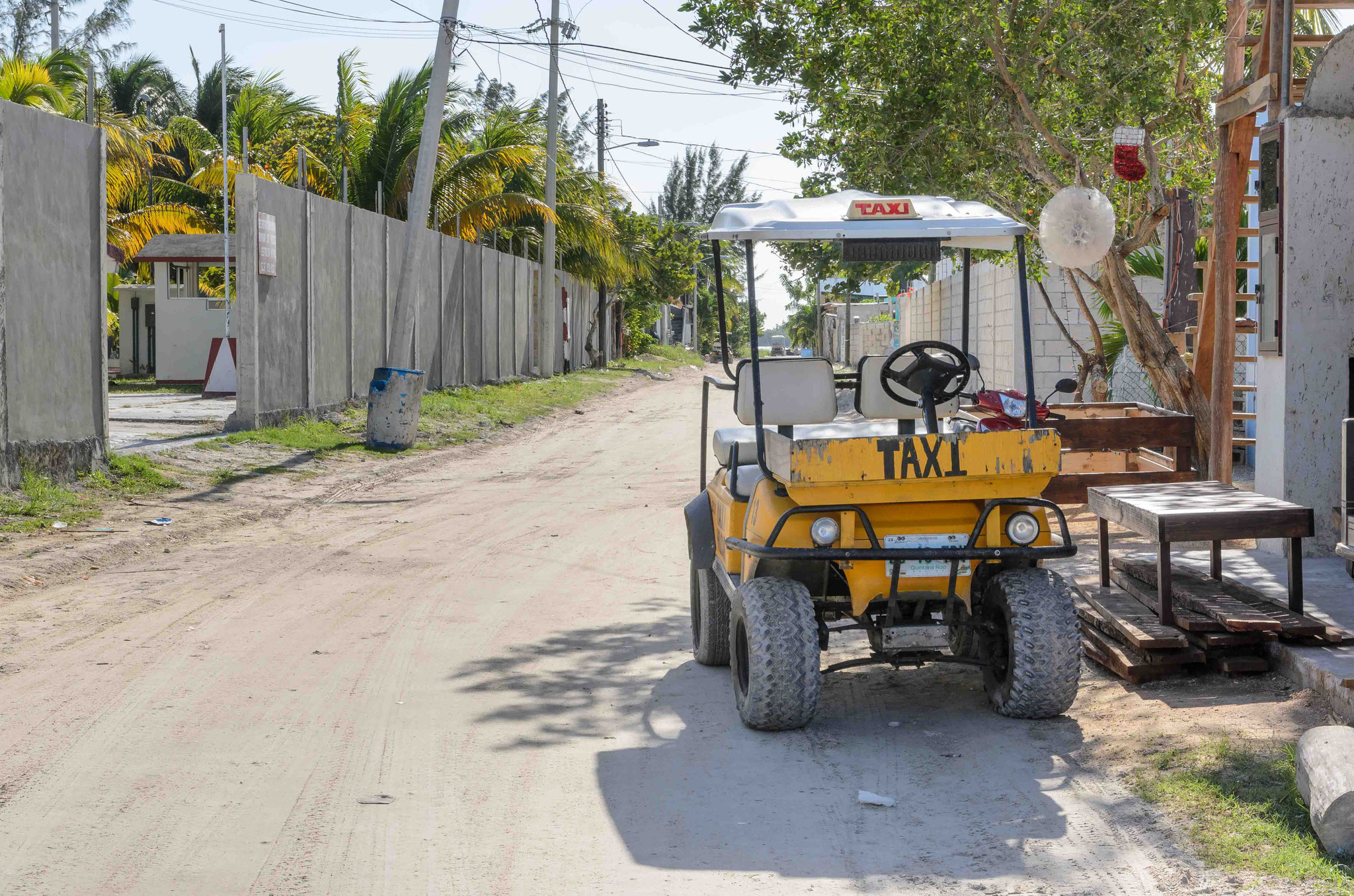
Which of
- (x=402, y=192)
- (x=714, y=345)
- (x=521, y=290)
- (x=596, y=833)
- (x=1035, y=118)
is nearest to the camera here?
(x=596, y=833)

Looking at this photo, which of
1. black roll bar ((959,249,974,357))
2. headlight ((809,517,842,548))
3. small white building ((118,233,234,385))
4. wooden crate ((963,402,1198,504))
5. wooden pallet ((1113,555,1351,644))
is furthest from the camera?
small white building ((118,233,234,385))

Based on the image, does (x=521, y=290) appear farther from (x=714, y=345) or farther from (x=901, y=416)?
(x=714, y=345)

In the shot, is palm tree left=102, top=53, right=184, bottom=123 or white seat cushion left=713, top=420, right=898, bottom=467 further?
palm tree left=102, top=53, right=184, bottom=123

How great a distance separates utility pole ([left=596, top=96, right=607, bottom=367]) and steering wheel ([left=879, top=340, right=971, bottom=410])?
120ft

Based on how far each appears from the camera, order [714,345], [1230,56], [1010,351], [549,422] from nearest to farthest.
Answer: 1. [1230,56]
2. [1010,351]
3. [549,422]
4. [714,345]

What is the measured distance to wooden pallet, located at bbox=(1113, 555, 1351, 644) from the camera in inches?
219

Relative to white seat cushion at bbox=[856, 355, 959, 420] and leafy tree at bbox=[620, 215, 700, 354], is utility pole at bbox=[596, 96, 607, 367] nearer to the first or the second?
leafy tree at bbox=[620, 215, 700, 354]

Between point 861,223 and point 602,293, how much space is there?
3889 centimetres

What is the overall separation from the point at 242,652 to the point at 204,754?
1574 millimetres

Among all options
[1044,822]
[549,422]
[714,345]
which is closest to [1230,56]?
[1044,822]

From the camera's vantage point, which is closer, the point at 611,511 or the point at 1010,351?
the point at 611,511

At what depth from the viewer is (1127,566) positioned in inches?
272

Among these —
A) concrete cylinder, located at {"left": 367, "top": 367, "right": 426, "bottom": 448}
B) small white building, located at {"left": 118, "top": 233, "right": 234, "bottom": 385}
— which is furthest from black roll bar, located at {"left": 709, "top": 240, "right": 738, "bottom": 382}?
small white building, located at {"left": 118, "top": 233, "right": 234, "bottom": 385}

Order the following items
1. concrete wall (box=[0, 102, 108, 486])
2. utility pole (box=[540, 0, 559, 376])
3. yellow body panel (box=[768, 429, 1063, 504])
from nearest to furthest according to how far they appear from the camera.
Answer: yellow body panel (box=[768, 429, 1063, 504])
concrete wall (box=[0, 102, 108, 486])
utility pole (box=[540, 0, 559, 376])
